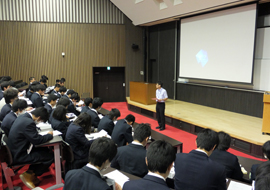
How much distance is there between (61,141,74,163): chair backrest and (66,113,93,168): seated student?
0.23 ft

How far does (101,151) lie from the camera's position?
184cm

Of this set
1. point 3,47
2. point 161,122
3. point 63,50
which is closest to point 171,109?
point 161,122

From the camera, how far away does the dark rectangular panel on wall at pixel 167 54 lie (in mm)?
9797

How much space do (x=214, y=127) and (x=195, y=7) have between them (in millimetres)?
4129

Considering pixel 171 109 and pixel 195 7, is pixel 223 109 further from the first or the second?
pixel 195 7

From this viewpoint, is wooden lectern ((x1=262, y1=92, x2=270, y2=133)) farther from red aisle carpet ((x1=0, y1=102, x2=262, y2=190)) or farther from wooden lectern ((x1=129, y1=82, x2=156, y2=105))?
wooden lectern ((x1=129, y1=82, x2=156, y2=105))

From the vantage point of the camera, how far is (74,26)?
1072cm

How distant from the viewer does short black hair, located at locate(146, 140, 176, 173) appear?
5.49 ft

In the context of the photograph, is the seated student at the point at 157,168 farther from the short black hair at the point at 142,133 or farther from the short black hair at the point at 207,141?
the short black hair at the point at 142,133

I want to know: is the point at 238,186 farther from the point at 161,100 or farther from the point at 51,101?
the point at 161,100

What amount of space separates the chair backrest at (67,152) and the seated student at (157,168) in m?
1.88

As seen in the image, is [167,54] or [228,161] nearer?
[228,161]

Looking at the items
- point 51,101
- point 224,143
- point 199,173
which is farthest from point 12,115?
point 224,143

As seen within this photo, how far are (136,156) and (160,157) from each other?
915mm
